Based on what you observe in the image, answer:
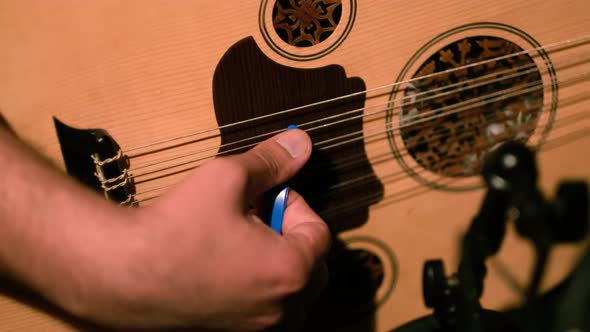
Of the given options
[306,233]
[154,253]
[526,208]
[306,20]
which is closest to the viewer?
[526,208]

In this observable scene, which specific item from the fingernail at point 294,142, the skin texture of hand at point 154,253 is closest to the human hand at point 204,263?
the skin texture of hand at point 154,253

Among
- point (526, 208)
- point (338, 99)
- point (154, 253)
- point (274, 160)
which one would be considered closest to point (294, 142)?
point (274, 160)

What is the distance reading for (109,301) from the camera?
20.3 inches

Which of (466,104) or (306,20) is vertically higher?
(306,20)

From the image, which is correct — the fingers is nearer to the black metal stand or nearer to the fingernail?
the fingernail

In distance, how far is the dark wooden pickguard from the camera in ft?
2.71

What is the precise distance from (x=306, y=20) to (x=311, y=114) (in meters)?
0.18

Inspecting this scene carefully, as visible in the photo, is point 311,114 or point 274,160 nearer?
point 274,160

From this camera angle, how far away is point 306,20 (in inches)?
33.0

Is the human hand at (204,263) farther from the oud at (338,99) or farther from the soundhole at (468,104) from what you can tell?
the soundhole at (468,104)

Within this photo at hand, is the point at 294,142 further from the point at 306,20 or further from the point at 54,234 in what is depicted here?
the point at 54,234

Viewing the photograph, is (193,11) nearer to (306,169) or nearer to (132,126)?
(132,126)

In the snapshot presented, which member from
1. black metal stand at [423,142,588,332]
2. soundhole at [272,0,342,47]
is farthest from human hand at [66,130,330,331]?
soundhole at [272,0,342,47]

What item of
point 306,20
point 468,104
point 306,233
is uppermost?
point 306,20
